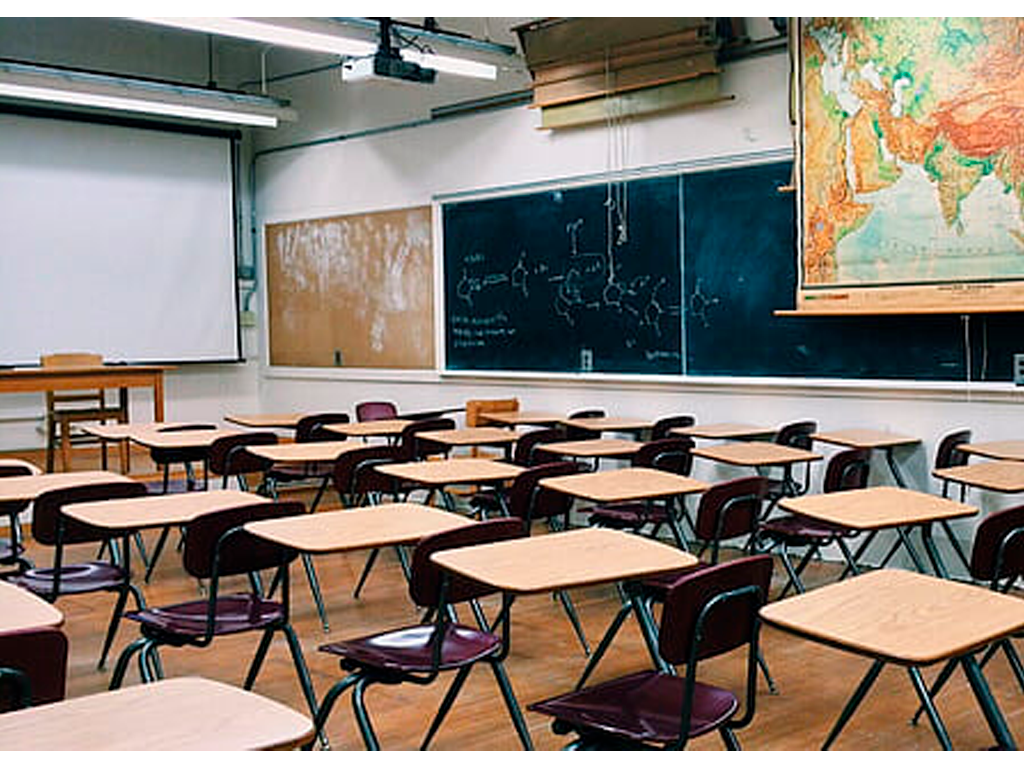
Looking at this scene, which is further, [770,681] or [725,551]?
[725,551]

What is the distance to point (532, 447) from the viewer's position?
617cm

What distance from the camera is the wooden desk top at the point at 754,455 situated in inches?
208

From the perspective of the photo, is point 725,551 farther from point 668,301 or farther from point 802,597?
point 802,597

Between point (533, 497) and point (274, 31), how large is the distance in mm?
3372

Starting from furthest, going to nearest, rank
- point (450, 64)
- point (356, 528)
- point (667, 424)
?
point (450, 64), point (667, 424), point (356, 528)

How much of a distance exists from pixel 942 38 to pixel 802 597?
4101mm

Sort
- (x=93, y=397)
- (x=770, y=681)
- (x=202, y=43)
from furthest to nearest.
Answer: (x=202, y=43) → (x=93, y=397) → (x=770, y=681)

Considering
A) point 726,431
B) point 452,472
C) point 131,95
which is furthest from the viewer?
point 131,95

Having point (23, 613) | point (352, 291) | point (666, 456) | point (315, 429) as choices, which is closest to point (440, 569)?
point (23, 613)

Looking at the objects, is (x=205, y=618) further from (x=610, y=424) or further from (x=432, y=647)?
(x=610, y=424)

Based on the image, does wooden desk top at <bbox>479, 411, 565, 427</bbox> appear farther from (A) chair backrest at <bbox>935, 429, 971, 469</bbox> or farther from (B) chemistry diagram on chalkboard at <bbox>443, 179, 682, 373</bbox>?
(A) chair backrest at <bbox>935, 429, 971, 469</bbox>

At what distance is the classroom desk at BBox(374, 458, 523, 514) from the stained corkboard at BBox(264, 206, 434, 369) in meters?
4.17

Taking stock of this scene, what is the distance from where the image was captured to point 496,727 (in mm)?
3730

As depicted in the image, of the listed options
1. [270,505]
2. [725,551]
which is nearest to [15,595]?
[270,505]
